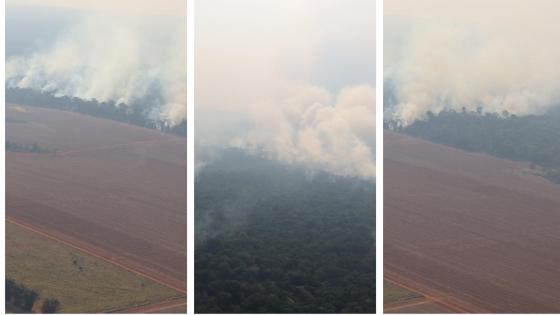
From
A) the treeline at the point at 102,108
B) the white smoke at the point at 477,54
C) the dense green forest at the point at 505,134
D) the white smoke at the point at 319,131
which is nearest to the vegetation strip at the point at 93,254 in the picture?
the treeline at the point at 102,108

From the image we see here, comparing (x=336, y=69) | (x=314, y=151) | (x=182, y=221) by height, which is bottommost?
(x=182, y=221)

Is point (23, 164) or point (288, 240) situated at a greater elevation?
point (23, 164)

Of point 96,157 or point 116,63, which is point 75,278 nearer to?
point 96,157

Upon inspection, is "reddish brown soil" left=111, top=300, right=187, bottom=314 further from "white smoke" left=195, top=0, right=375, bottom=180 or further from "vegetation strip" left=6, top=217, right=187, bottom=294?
"white smoke" left=195, top=0, right=375, bottom=180

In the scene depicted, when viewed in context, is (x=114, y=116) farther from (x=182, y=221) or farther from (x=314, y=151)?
(x=314, y=151)

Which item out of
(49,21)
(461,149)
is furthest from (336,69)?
(49,21)
